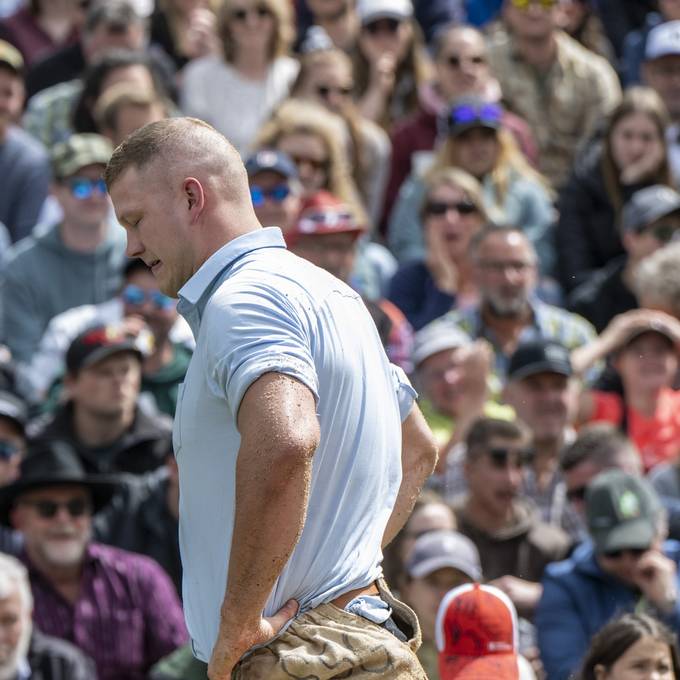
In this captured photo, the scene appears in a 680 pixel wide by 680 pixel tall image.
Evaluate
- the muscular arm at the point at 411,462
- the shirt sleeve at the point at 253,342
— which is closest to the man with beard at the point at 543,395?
the muscular arm at the point at 411,462

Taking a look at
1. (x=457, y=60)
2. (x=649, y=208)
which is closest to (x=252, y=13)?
(x=457, y=60)

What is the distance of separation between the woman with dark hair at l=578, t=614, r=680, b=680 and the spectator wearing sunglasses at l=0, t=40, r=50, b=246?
6.39m

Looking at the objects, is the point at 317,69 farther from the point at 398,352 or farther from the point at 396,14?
the point at 398,352

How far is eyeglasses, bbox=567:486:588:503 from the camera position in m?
9.02

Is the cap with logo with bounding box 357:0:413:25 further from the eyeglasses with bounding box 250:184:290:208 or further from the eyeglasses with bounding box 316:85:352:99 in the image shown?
the eyeglasses with bounding box 250:184:290:208

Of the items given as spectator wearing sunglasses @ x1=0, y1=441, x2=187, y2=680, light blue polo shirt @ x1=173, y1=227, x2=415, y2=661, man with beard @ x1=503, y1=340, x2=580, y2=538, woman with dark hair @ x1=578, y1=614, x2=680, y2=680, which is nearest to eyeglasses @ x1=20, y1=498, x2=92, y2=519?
spectator wearing sunglasses @ x1=0, y1=441, x2=187, y2=680

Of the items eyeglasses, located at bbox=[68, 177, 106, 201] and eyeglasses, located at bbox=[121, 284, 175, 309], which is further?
eyeglasses, located at bbox=[68, 177, 106, 201]

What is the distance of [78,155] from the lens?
10750 mm

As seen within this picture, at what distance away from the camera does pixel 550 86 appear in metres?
13.7

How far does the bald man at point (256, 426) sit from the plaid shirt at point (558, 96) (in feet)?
32.1

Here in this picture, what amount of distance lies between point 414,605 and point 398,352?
172 centimetres

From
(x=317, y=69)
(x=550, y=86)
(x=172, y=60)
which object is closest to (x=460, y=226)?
(x=317, y=69)

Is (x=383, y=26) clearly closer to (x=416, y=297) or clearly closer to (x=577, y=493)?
(x=416, y=297)

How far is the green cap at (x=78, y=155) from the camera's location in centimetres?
1072
